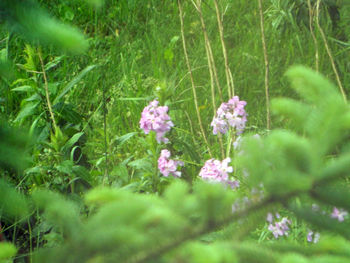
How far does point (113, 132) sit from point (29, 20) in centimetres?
209

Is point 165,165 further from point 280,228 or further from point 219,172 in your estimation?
point 280,228

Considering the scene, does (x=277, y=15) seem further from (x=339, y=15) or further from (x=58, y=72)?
(x=58, y=72)

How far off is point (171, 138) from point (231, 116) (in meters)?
0.32

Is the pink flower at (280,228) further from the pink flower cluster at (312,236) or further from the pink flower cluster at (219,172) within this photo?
the pink flower cluster at (219,172)

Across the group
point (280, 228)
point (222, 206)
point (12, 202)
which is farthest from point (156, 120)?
point (222, 206)

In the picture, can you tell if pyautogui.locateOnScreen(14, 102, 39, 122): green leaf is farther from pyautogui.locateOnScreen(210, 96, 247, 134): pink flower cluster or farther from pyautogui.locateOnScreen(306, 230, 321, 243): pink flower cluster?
pyautogui.locateOnScreen(306, 230, 321, 243): pink flower cluster

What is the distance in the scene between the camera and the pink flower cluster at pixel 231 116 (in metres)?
2.30

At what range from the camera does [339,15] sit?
3688 mm

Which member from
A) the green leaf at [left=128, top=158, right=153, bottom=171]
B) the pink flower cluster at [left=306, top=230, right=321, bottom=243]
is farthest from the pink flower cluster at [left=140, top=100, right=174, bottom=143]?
the pink flower cluster at [left=306, top=230, right=321, bottom=243]

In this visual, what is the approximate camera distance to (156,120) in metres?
2.14

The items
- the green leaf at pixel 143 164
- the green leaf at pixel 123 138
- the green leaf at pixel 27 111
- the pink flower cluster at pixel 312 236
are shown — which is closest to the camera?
the pink flower cluster at pixel 312 236

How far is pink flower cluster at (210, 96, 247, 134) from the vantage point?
2.30m

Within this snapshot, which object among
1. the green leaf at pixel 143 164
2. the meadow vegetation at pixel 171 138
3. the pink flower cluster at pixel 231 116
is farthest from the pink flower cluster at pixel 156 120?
the pink flower cluster at pixel 231 116

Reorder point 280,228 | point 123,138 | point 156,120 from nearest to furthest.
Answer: point 280,228 → point 156,120 → point 123,138
